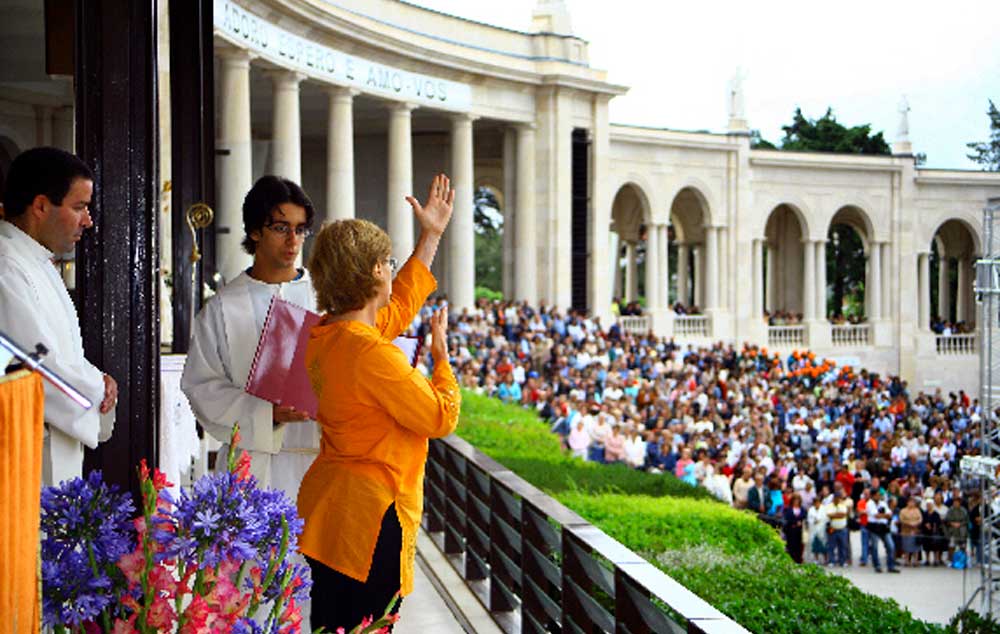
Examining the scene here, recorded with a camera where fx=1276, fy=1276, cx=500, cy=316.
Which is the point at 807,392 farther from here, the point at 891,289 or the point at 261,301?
the point at 261,301

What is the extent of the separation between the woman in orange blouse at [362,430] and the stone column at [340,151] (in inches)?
1213

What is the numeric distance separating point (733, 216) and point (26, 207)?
2111 inches

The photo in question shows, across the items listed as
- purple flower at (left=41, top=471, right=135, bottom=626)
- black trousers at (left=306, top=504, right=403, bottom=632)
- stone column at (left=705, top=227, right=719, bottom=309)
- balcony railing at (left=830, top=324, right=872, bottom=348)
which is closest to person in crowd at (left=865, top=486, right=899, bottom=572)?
black trousers at (left=306, top=504, right=403, bottom=632)

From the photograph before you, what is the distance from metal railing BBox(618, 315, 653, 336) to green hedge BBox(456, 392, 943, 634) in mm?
35805

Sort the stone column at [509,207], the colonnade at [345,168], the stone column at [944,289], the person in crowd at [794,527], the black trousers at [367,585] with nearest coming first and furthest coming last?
1. the black trousers at [367,585]
2. the person in crowd at [794,527]
3. the colonnade at [345,168]
4. the stone column at [509,207]
5. the stone column at [944,289]

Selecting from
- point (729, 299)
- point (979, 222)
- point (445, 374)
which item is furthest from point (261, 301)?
point (979, 222)

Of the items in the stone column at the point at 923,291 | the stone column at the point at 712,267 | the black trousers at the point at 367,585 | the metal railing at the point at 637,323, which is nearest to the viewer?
the black trousers at the point at 367,585

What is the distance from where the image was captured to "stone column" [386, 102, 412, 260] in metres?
38.1

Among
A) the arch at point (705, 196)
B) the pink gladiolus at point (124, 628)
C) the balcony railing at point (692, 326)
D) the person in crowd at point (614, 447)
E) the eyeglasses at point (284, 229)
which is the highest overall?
the arch at point (705, 196)

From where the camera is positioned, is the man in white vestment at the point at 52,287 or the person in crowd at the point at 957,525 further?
the person in crowd at the point at 957,525

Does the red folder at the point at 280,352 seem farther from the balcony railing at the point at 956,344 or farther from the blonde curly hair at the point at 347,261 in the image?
the balcony railing at the point at 956,344

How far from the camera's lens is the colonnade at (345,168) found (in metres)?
28.3

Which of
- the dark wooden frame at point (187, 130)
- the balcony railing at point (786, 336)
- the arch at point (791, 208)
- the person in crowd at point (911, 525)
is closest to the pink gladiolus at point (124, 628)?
the dark wooden frame at point (187, 130)

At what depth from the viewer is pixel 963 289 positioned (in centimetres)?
7312
